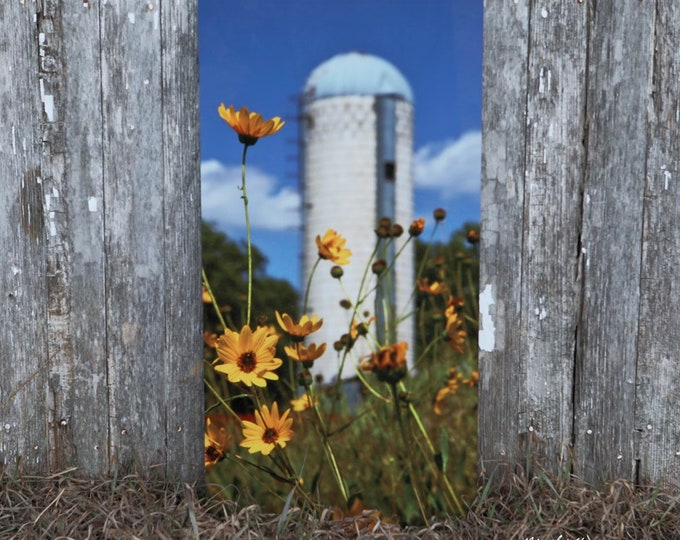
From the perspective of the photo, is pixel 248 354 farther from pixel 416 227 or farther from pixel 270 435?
pixel 416 227

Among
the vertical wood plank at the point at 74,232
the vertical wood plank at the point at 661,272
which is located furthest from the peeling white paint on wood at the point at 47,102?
the vertical wood plank at the point at 661,272

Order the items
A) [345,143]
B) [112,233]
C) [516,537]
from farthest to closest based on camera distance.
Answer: [345,143], [112,233], [516,537]

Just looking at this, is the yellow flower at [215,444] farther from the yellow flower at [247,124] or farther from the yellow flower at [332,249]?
the yellow flower at [247,124]

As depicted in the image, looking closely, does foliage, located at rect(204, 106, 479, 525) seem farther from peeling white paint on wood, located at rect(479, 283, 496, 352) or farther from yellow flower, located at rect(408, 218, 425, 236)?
peeling white paint on wood, located at rect(479, 283, 496, 352)

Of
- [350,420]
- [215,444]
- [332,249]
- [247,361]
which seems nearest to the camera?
[247,361]

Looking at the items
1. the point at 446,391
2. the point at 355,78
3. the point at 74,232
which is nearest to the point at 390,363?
the point at 446,391

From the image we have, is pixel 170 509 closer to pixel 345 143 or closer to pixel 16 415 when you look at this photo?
pixel 16 415

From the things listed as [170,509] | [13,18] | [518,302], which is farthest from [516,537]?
[13,18]
